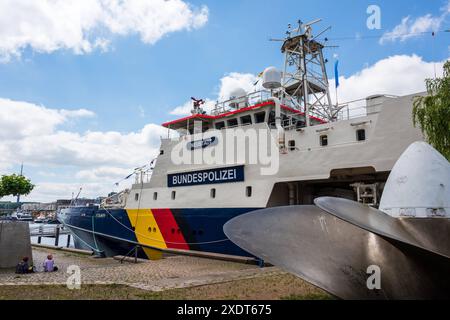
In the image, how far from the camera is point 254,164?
14336 mm

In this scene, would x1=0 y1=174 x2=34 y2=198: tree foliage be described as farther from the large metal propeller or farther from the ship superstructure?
the large metal propeller

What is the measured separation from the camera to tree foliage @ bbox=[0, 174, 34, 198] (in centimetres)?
5562

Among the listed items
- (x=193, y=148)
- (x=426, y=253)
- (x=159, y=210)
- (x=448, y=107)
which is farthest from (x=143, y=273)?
(x=448, y=107)

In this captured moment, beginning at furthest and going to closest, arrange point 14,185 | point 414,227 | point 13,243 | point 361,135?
point 14,185 → point 13,243 → point 361,135 → point 414,227

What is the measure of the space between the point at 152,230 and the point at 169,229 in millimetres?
1309

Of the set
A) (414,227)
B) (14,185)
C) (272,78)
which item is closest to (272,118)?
(272,78)

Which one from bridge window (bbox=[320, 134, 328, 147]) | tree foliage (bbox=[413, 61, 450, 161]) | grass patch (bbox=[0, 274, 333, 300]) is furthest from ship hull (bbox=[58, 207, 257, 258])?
tree foliage (bbox=[413, 61, 450, 161])

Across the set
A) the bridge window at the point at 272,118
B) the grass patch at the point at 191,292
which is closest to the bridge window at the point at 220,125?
the bridge window at the point at 272,118

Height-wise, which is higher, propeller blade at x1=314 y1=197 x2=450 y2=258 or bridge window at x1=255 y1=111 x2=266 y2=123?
bridge window at x1=255 y1=111 x2=266 y2=123

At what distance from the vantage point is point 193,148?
672 inches

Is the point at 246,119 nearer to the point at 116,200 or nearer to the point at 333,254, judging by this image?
the point at 116,200

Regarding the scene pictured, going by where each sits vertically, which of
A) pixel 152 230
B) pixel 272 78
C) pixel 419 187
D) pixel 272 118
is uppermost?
pixel 272 78

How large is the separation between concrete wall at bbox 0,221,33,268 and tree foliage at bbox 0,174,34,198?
48.6 m

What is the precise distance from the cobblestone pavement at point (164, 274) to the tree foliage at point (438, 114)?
5547 mm
